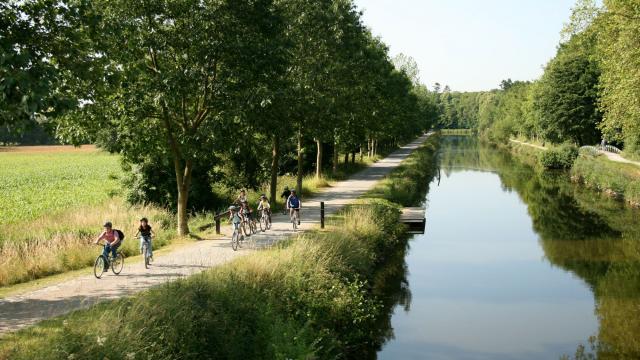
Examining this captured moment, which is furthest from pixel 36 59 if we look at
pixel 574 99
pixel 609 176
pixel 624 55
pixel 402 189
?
pixel 574 99

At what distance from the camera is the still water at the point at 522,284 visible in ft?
48.4

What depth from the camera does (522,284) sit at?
20297 millimetres

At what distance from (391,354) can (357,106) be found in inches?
912

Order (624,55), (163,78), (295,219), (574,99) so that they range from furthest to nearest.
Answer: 1. (574,99)
2. (624,55)
3. (295,219)
4. (163,78)

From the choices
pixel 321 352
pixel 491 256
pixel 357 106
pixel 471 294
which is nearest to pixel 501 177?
pixel 357 106

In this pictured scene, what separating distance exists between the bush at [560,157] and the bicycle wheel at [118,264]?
55.0 metres

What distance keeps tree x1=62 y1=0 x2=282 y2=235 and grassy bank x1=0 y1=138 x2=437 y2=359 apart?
5552mm

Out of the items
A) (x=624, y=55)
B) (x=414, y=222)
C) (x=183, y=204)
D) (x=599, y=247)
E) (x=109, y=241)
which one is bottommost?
(x=599, y=247)

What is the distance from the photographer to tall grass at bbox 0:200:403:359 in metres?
8.69

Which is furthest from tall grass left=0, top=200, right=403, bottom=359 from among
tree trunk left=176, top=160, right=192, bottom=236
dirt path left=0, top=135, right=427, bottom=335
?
tree trunk left=176, top=160, right=192, bottom=236

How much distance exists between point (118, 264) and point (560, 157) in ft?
182

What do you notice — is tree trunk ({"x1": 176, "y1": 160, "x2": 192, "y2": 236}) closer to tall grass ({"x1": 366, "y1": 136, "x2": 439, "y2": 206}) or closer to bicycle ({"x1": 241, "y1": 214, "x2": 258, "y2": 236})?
bicycle ({"x1": 241, "y1": 214, "x2": 258, "y2": 236})

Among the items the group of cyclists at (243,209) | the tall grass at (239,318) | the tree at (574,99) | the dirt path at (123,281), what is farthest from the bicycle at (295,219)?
the tree at (574,99)

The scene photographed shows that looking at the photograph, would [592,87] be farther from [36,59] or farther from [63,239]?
[36,59]
